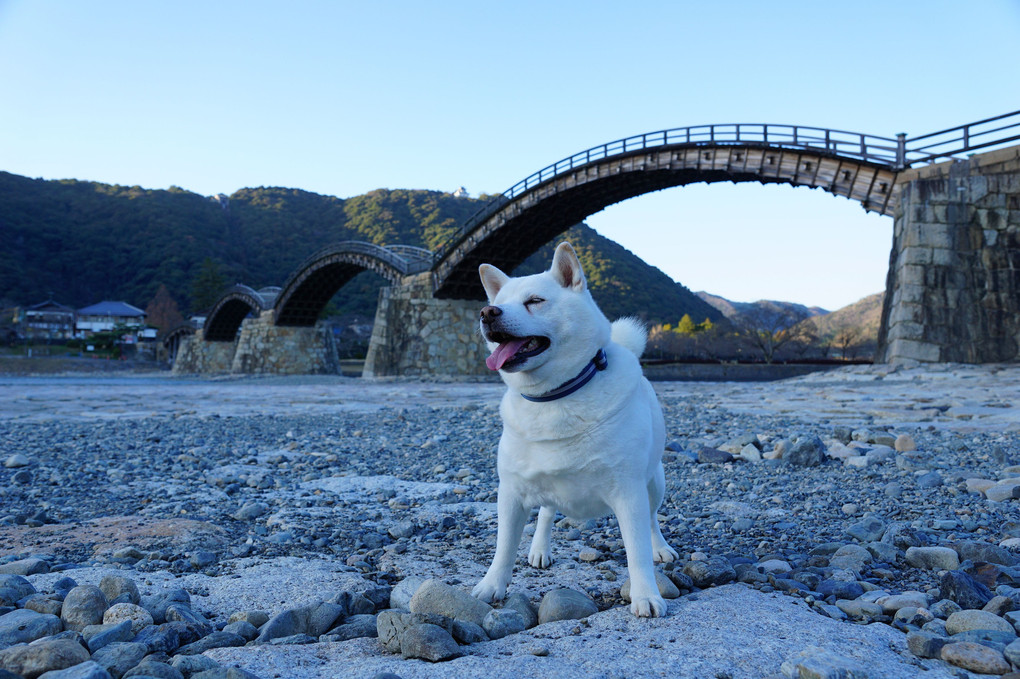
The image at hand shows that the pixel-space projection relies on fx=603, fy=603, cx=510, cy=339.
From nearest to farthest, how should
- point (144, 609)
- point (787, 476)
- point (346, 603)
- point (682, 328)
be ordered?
point (144, 609) → point (346, 603) → point (787, 476) → point (682, 328)

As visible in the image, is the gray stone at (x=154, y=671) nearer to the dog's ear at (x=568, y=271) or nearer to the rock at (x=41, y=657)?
the rock at (x=41, y=657)

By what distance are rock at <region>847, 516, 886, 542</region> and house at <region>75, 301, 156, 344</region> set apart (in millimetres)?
82599

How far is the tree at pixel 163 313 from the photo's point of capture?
7969cm

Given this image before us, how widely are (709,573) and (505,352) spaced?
4.53ft

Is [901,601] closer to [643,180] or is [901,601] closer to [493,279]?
[493,279]

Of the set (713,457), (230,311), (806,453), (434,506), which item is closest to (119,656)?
(434,506)

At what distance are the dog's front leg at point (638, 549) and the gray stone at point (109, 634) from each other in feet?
5.71

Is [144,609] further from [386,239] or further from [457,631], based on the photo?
[386,239]

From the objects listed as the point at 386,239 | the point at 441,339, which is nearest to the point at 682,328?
the point at 441,339

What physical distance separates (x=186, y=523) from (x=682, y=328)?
5566 centimetres

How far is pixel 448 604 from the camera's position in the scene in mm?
2260

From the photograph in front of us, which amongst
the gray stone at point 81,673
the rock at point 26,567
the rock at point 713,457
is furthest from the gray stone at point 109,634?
the rock at point 713,457

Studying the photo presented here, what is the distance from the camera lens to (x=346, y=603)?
2400 millimetres

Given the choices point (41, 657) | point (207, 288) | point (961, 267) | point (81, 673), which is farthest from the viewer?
point (207, 288)
